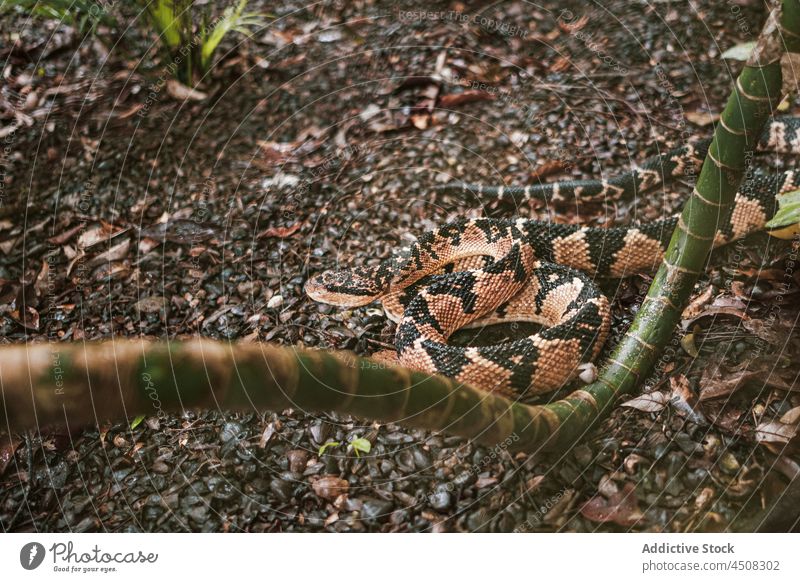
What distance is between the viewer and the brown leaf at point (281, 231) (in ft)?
7.36

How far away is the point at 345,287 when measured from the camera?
2244 millimetres

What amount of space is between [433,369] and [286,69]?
124cm

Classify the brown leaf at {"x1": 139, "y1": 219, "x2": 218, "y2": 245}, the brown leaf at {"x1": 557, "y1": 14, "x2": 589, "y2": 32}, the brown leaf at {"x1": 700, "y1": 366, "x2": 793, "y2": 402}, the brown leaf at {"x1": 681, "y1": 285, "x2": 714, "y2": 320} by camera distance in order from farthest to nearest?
the brown leaf at {"x1": 557, "y1": 14, "x2": 589, "y2": 32}, the brown leaf at {"x1": 139, "y1": 219, "x2": 218, "y2": 245}, the brown leaf at {"x1": 681, "y1": 285, "x2": 714, "y2": 320}, the brown leaf at {"x1": 700, "y1": 366, "x2": 793, "y2": 402}

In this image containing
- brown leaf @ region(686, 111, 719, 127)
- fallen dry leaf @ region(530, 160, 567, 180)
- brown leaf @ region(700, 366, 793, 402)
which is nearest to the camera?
brown leaf @ region(700, 366, 793, 402)

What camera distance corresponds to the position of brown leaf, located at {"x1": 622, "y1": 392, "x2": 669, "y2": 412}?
189 cm

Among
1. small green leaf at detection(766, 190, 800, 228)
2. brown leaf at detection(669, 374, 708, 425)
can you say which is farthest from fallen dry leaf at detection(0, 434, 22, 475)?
small green leaf at detection(766, 190, 800, 228)

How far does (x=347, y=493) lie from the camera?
176 centimetres

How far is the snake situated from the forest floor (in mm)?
81

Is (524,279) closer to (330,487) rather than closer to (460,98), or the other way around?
(460,98)

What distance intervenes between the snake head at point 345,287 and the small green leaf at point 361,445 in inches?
20.7

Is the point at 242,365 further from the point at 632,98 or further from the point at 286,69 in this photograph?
the point at 632,98

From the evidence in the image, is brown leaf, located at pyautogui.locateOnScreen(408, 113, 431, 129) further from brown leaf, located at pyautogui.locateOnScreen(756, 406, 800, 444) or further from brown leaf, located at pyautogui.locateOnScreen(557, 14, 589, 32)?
brown leaf, located at pyautogui.locateOnScreen(756, 406, 800, 444)

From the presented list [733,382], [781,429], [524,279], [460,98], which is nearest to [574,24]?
[460,98]
